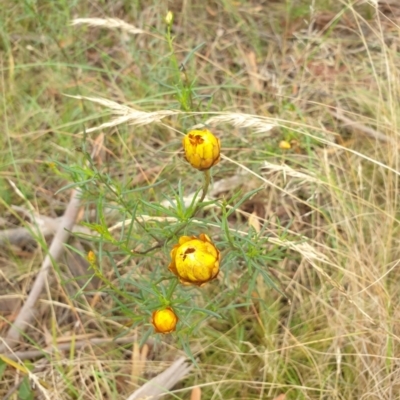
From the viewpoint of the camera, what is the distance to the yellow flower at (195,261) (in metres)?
1.04

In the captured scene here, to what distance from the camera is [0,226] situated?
6.22ft

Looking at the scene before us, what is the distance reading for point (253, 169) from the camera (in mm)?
1802

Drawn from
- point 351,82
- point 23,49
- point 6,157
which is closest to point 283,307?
point 351,82

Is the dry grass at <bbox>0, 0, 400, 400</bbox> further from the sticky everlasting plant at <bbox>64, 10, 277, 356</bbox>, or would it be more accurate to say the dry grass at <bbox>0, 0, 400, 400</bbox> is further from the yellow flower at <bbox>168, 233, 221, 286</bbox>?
the yellow flower at <bbox>168, 233, 221, 286</bbox>

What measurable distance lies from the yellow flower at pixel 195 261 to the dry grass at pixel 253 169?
25cm

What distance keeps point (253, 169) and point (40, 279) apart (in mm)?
735

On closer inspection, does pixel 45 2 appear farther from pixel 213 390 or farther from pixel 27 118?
pixel 213 390

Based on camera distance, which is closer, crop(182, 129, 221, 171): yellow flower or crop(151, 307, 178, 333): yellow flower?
crop(182, 129, 221, 171): yellow flower

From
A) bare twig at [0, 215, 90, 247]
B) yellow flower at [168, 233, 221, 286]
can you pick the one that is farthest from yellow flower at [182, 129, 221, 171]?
bare twig at [0, 215, 90, 247]

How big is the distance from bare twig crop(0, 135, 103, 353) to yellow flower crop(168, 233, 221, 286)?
67 centimetres

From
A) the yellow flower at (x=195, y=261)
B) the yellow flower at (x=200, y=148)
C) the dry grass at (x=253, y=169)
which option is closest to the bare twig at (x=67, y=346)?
the dry grass at (x=253, y=169)

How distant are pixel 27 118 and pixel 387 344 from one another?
4.79 ft

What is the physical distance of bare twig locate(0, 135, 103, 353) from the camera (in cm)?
170

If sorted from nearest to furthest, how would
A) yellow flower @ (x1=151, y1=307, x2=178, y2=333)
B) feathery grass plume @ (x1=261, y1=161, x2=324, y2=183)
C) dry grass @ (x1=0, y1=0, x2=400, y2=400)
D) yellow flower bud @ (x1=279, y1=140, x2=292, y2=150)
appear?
yellow flower @ (x1=151, y1=307, x2=178, y2=333) → feathery grass plume @ (x1=261, y1=161, x2=324, y2=183) → dry grass @ (x1=0, y1=0, x2=400, y2=400) → yellow flower bud @ (x1=279, y1=140, x2=292, y2=150)
